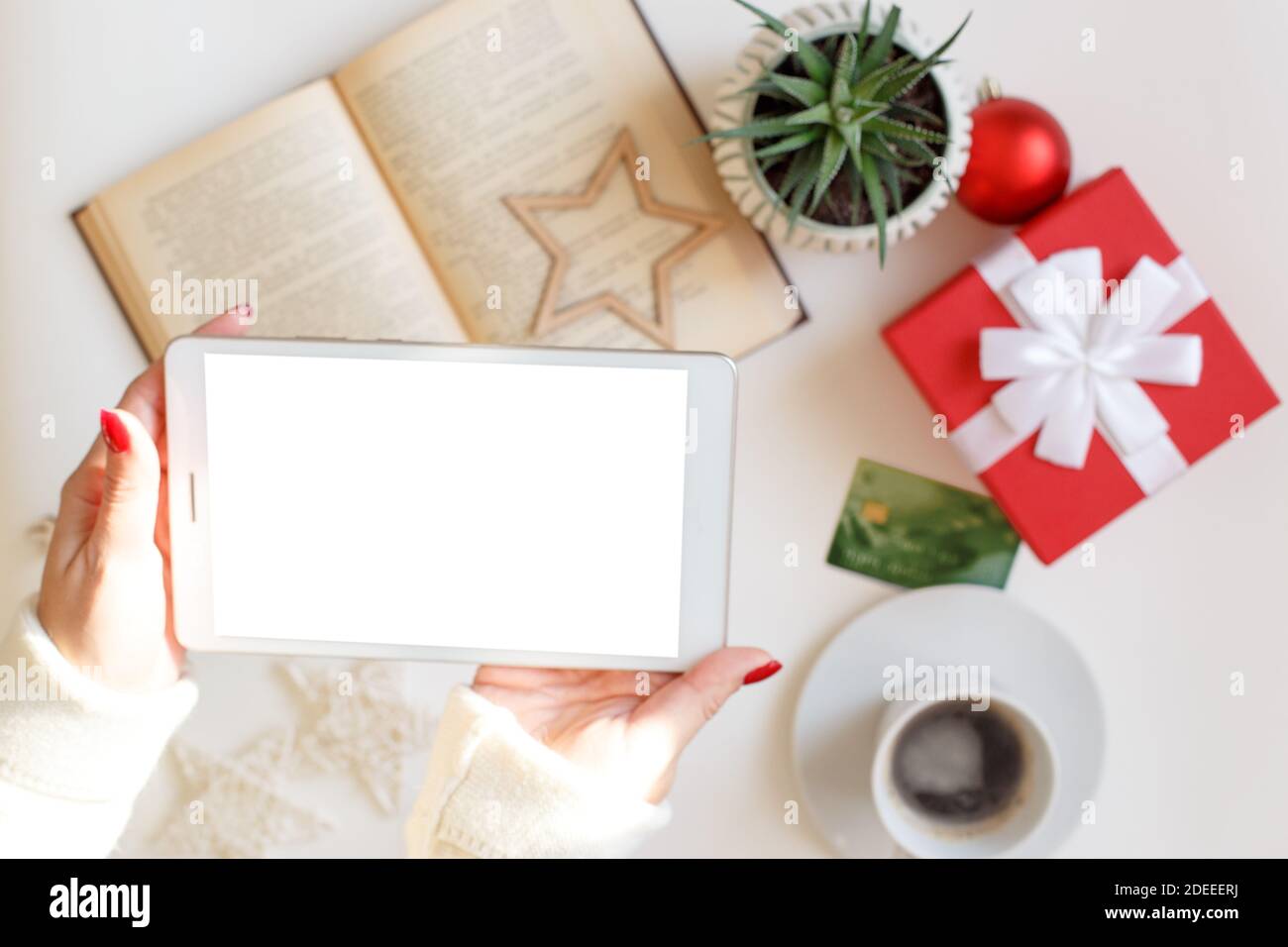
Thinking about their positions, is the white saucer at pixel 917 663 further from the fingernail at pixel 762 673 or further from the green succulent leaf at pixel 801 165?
the green succulent leaf at pixel 801 165

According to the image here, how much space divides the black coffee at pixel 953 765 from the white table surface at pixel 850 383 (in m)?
0.10

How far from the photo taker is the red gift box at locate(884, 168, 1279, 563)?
0.73m

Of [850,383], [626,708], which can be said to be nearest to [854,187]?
[850,383]

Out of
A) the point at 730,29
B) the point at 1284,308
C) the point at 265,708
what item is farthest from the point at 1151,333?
the point at 265,708

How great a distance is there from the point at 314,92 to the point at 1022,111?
0.50 meters

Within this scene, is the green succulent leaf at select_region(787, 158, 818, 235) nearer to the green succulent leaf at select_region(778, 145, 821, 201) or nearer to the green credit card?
the green succulent leaf at select_region(778, 145, 821, 201)

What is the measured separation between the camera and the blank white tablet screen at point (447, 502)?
646 mm

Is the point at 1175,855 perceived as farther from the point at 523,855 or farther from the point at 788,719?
the point at 523,855

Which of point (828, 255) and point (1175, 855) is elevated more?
point (828, 255)

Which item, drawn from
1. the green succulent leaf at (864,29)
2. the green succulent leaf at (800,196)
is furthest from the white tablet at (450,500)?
the green succulent leaf at (864,29)

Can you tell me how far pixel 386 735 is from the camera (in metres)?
0.81

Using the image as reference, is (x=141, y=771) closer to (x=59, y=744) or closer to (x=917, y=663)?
(x=59, y=744)

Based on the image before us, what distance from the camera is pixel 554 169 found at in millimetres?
782

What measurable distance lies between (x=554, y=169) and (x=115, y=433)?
356mm
